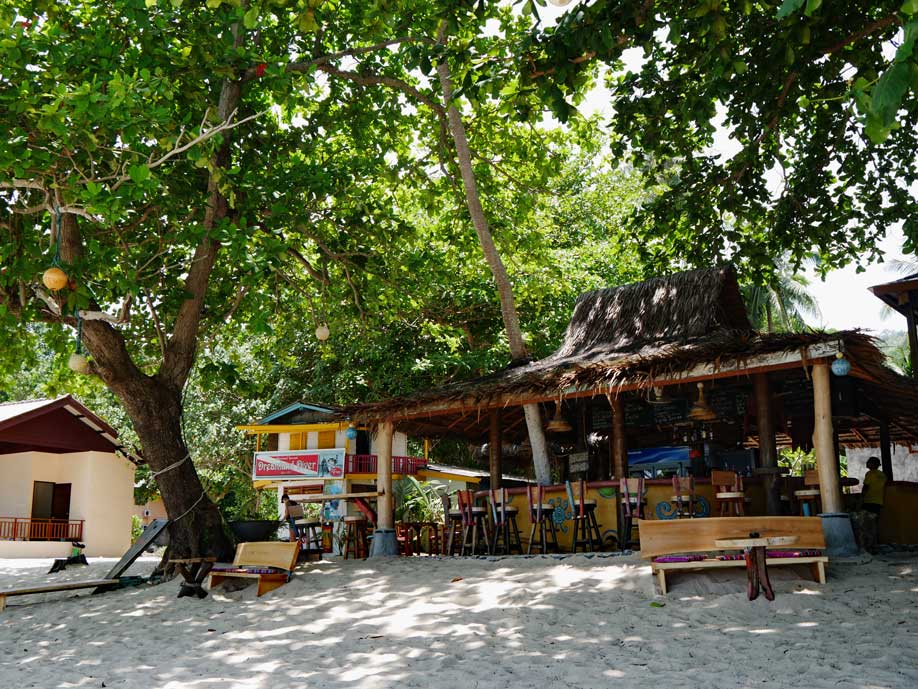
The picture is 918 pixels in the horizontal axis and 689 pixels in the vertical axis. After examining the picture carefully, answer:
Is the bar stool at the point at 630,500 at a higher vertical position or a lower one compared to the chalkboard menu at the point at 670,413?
lower

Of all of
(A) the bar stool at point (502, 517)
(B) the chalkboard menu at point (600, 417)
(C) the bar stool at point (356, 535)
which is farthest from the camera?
(B) the chalkboard menu at point (600, 417)

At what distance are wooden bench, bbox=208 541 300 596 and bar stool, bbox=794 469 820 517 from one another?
6.32 meters

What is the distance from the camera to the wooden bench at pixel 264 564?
1016 cm

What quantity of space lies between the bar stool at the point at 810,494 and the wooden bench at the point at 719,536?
2.43 meters

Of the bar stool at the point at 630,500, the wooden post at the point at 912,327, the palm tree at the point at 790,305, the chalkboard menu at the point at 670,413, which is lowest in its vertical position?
the bar stool at the point at 630,500

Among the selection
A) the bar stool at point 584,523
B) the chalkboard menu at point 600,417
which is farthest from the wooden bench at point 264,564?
the chalkboard menu at point 600,417

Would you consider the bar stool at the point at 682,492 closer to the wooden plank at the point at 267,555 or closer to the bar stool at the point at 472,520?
the bar stool at the point at 472,520

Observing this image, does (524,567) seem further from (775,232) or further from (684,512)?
(775,232)

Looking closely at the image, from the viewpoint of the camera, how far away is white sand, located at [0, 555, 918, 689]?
580 centimetres

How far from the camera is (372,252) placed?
45.0ft

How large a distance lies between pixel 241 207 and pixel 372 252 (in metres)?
2.73

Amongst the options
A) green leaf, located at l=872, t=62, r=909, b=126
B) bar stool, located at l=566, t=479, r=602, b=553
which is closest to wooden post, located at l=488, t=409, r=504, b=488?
bar stool, located at l=566, t=479, r=602, b=553

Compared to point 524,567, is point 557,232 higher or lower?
higher

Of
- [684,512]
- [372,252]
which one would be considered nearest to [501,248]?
[372,252]
